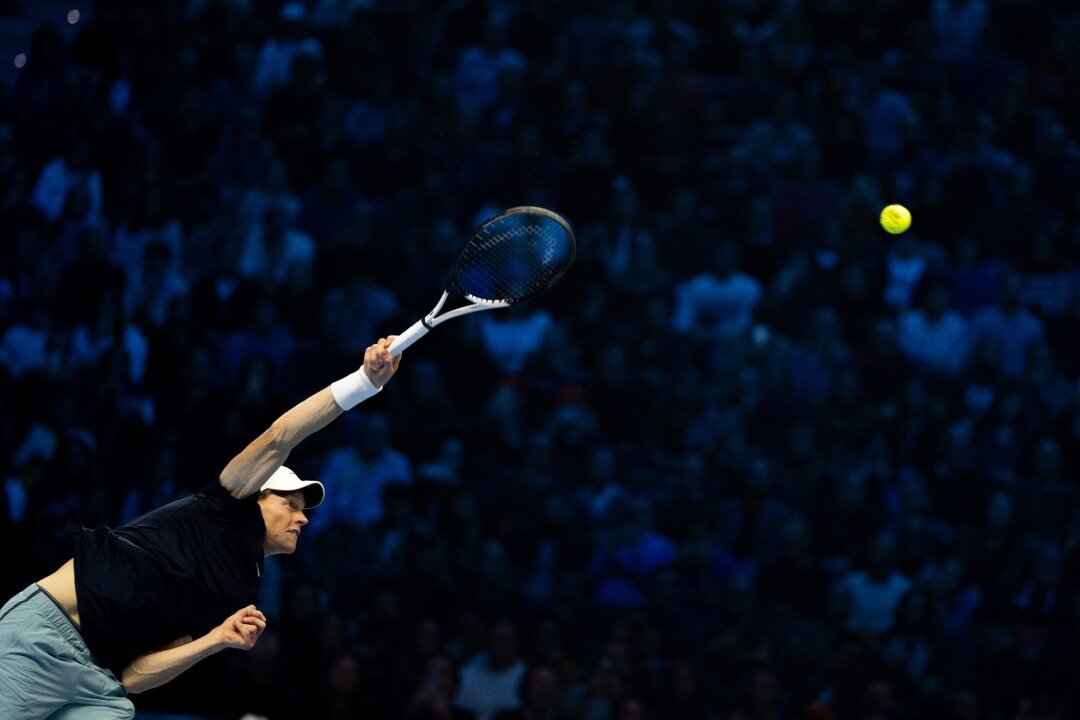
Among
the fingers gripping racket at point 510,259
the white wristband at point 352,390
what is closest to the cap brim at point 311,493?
the white wristband at point 352,390

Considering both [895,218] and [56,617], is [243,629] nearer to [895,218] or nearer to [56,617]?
[56,617]

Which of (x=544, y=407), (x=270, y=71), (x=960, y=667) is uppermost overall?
(x=270, y=71)

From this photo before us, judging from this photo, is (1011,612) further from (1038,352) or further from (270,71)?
(270,71)

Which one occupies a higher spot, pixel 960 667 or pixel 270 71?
pixel 270 71

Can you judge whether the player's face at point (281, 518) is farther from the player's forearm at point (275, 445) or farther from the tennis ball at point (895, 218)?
the tennis ball at point (895, 218)

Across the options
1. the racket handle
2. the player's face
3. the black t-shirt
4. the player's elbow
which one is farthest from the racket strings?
the player's elbow

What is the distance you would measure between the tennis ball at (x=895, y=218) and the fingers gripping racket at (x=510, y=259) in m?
4.41

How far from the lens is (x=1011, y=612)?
8.95 meters

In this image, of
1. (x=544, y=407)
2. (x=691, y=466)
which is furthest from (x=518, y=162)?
(x=691, y=466)

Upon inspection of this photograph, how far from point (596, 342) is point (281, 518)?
4604 mm

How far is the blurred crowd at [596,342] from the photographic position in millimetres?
8789

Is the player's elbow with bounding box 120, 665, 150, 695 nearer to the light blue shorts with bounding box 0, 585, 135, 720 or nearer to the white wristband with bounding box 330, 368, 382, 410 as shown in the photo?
the light blue shorts with bounding box 0, 585, 135, 720

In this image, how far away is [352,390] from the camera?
5074 mm

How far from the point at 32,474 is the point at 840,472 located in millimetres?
4990
